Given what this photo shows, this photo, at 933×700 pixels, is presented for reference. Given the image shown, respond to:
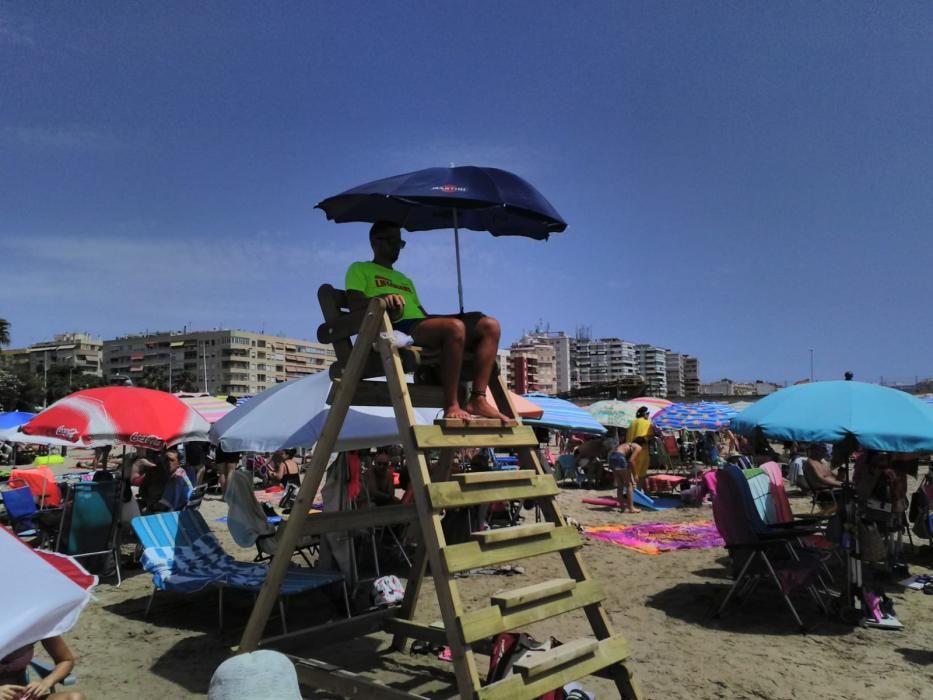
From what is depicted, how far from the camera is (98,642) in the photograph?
18.7ft

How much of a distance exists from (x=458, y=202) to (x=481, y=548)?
1974mm

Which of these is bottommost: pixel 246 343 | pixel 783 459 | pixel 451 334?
pixel 783 459

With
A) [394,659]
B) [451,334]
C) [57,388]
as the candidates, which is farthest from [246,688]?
[57,388]

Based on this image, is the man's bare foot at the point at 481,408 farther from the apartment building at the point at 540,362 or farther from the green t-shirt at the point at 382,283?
the apartment building at the point at 540,362

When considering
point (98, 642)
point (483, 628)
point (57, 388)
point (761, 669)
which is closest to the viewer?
point (483, 628)

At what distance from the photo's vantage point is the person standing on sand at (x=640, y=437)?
15.4 meters

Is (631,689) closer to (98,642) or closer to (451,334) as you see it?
(451,334)

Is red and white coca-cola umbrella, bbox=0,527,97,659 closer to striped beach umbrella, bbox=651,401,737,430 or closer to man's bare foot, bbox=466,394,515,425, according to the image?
man's bare foot, bbox=466,394,515,425

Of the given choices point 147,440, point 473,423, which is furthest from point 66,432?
point 473,423

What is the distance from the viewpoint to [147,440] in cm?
764

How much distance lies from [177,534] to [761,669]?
559cm

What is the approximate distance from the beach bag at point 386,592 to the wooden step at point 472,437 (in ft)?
10.3

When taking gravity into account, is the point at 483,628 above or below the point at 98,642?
above

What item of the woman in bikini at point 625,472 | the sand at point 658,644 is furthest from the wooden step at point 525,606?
the woman in bikini at point 625,472
